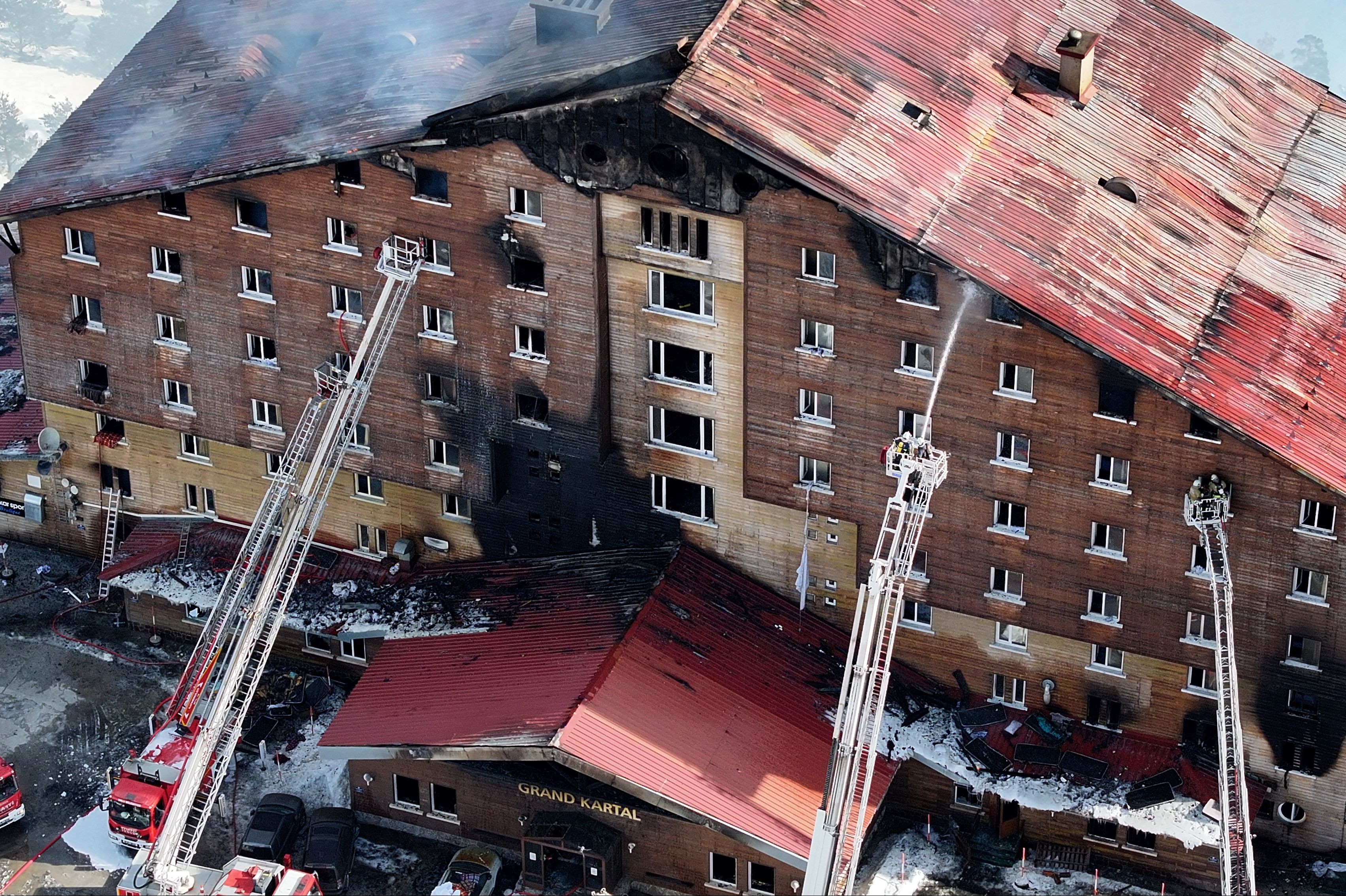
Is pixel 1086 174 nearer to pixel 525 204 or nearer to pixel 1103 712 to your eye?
pixel 1103 712

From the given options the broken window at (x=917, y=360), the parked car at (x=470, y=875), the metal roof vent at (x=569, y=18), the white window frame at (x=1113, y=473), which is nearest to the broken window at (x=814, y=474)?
the broken window at (x=917, y=360)

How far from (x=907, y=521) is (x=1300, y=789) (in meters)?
18.2

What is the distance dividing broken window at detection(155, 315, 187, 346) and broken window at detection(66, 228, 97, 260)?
3871mm

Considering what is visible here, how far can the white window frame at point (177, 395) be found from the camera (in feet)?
281

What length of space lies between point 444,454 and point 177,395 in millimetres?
12742

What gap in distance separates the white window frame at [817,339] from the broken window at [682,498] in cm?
847

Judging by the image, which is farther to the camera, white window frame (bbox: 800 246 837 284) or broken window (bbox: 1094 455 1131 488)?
white window frame (bbox: 800 246 837 284)

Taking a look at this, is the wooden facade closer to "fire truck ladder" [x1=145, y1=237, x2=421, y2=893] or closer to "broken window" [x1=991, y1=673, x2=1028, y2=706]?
"broken window" [x1=991, y1=673, x2=1028, y2=706]

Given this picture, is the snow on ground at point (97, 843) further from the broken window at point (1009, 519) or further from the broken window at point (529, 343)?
the broken window at point (1009, 519)

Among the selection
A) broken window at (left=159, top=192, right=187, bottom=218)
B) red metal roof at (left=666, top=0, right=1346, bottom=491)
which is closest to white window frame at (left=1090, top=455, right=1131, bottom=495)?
red metal roof at (left=666, top=0, right=1346, bottom=491)

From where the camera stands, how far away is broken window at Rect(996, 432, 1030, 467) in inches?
2854

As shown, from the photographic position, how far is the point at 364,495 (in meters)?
85.9

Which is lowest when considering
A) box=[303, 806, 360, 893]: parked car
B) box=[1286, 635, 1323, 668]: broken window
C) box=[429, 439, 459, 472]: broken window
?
box=[303, 806, 360, 893]: parked car

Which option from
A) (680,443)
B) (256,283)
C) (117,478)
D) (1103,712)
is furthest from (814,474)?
(117,478)
